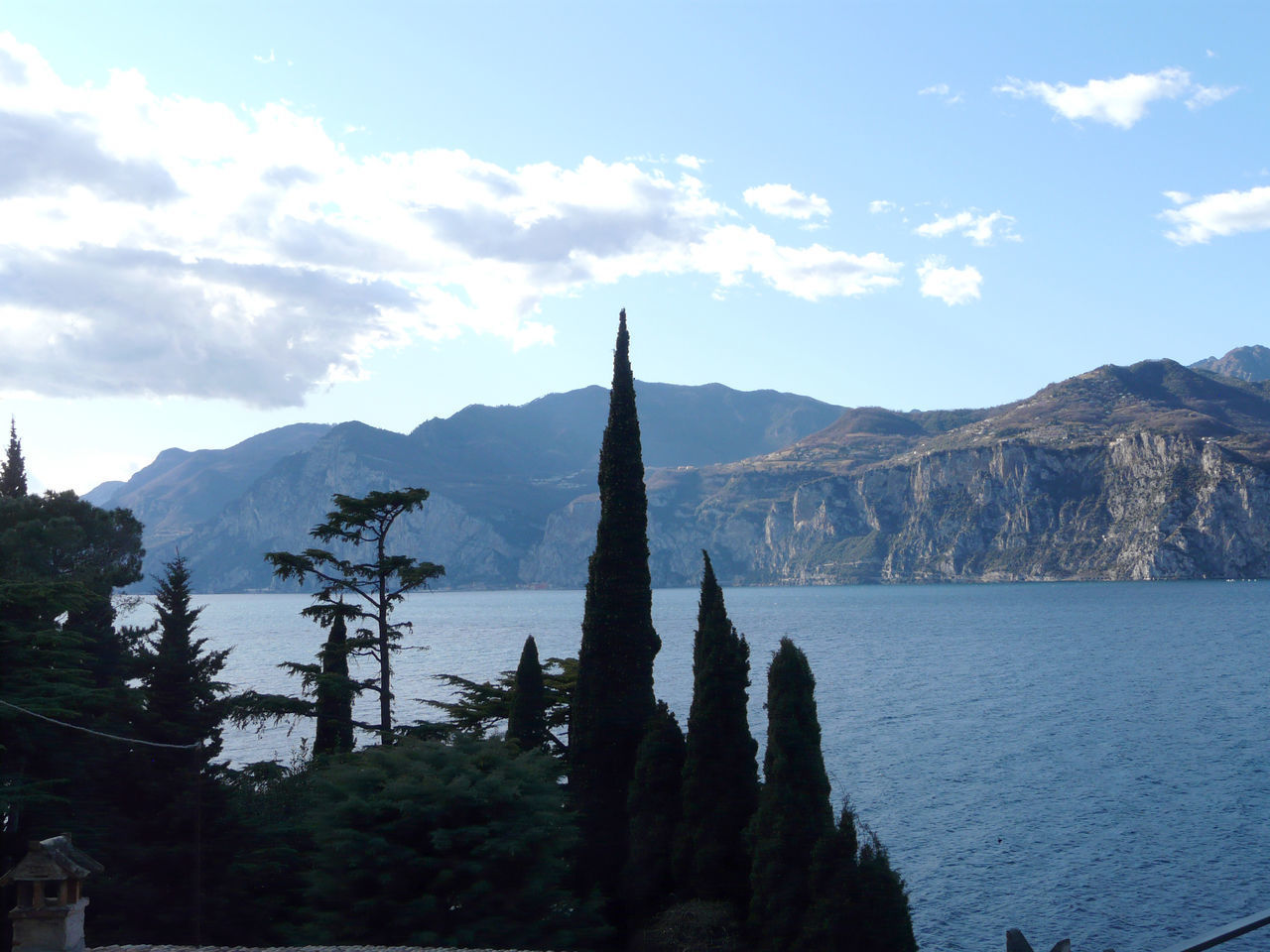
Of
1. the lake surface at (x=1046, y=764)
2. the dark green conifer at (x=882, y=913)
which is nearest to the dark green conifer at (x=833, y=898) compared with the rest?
the dark green conifer at (x=882, y=913)

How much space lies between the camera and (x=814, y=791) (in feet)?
75.2

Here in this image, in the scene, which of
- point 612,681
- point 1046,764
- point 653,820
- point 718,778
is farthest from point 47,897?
point 1046,764

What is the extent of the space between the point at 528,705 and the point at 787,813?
10.9m

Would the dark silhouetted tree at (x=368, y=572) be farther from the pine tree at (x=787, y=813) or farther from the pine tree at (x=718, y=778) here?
the pine tree at (x=787, y=813)

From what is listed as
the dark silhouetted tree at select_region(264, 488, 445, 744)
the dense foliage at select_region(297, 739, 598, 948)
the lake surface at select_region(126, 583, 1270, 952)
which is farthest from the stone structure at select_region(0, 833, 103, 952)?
the lake surface at select_region(126, 583, 1270, 952)

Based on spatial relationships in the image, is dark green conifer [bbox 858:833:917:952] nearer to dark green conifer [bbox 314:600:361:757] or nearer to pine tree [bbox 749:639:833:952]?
pine tree [bbox 749:639:833:952]

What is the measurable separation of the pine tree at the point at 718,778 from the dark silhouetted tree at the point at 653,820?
76 cm

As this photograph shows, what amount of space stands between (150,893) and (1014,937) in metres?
22.3

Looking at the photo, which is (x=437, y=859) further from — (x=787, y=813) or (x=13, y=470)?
(x=13, y=470)

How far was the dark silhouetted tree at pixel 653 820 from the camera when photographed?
2583cm

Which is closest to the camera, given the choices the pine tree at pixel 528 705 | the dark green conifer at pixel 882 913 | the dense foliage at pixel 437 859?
the dense foliage at pixel 437 859

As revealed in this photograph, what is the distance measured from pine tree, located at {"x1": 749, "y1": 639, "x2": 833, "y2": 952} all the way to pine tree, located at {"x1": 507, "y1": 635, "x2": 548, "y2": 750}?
31.6 ft

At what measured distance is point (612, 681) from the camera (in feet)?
92.2

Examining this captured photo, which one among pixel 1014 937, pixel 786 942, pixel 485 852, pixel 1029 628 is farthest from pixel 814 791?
pixel 1029 628
